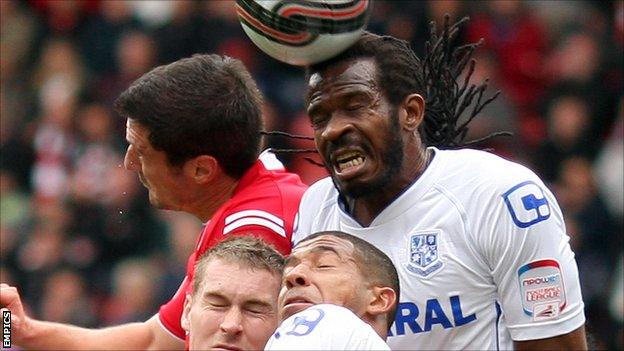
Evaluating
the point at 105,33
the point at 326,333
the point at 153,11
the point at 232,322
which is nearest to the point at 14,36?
the point at 105,33

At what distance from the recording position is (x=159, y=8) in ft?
37.2

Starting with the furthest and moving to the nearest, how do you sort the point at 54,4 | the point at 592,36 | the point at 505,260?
the point at 54,4, the point at 592,36, the point at 505,260

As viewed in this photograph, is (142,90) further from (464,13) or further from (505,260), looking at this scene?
(464,13)

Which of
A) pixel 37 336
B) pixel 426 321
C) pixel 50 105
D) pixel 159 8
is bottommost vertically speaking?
pixel 50 105

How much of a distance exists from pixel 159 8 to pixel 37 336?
608cm

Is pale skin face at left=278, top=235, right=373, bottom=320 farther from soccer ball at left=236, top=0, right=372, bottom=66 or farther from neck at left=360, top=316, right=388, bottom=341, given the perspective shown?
soccer ball at left=236, top=0, right=372, bottom=66

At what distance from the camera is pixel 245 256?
4613 mm

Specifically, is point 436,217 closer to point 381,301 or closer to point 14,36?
point 381,301

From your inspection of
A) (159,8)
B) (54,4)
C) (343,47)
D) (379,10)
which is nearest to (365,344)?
(343,47)

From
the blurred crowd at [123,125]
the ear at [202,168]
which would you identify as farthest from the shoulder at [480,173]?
the blurred crowd at [123,125]

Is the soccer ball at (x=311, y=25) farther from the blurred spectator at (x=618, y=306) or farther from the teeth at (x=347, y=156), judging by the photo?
the blurred spectator at (x=618, y=306)

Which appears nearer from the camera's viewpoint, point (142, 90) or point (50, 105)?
point (142, 90)

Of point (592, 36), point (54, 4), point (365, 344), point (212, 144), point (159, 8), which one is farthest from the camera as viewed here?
point (54, 4)

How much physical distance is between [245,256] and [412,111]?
71 cm
